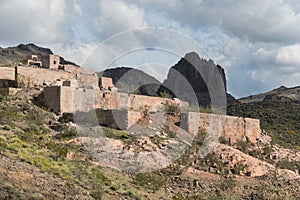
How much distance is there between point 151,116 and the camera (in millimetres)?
26172

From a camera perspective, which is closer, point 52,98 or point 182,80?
point 52,98

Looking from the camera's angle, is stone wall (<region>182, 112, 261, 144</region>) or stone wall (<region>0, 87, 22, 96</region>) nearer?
stone wall (<region>0, 87, 22, 96</region>)

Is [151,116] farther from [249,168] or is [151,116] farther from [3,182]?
[3,182]

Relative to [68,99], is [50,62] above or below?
above

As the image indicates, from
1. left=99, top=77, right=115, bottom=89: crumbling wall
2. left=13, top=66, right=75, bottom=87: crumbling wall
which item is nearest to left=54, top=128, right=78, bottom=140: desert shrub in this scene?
left=13, top=66, right=75, bottom=87: crumbling wall

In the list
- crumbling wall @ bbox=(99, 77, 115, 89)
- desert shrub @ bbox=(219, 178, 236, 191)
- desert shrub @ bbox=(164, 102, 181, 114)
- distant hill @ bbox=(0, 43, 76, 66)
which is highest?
distant hill @ bbox=(0, 43, 76, 66)

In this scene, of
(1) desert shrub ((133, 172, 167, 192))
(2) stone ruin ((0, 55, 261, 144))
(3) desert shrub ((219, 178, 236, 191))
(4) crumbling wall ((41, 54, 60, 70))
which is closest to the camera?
(1) desert shrub ((133, 172, 167, 192))

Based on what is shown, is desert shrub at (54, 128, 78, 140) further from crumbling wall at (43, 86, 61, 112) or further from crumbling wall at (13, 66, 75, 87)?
crumbling wall at (13, 66, 75, 87)

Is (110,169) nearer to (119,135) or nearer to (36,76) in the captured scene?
(119,135)

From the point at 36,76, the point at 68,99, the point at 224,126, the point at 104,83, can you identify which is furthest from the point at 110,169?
the point at 104,83

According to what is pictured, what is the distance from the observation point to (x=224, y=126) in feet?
95.7

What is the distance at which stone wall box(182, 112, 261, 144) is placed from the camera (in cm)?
2717

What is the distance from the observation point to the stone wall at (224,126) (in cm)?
2717

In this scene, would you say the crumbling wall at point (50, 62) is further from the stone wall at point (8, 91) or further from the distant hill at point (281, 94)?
the distant hill at point (281, 94)
